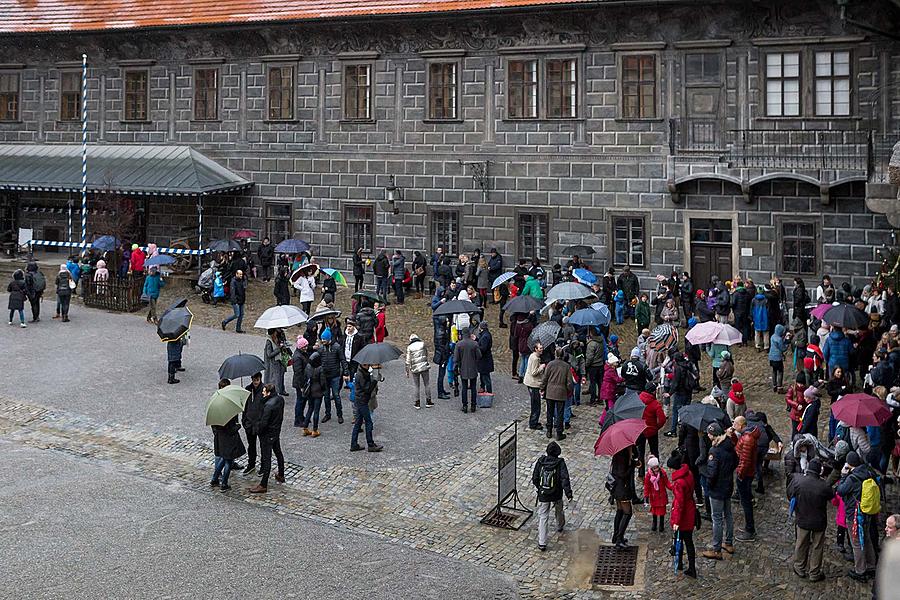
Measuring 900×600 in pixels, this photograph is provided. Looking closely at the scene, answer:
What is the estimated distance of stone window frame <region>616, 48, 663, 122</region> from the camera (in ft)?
98.5

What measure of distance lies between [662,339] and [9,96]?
2761 cm

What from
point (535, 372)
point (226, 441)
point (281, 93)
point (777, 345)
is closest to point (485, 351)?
point (535, 372)

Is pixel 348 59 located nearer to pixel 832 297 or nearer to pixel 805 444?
pixel 832 297

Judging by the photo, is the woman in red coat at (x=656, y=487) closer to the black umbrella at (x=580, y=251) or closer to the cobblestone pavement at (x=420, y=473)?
the cobblestone pavement at (x=420, y=473)

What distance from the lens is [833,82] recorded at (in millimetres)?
28250

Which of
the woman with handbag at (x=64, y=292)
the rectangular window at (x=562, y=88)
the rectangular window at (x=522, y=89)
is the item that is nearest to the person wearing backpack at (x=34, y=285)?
the woman with handbag at (x=64, y=292)

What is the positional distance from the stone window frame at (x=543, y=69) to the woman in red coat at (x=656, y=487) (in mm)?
17769

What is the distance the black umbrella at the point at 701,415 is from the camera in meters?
15.0

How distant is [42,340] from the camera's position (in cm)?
2564

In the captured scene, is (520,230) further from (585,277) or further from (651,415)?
(651,415)

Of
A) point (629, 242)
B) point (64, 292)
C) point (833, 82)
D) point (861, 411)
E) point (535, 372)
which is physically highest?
point (833, 82)

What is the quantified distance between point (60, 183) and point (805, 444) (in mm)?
27466

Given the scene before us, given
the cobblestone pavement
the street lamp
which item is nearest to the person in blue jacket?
the cobblestone pavement

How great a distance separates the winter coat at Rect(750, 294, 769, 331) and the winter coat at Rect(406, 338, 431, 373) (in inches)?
332
